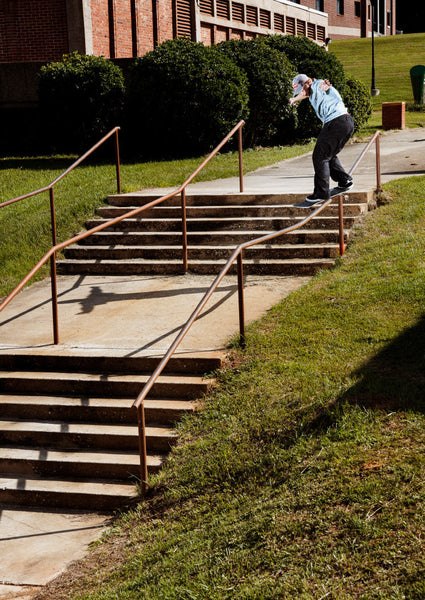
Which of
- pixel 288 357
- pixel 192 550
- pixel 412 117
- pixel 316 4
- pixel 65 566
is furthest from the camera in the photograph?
pixel 316 4

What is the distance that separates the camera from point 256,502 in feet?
17.8

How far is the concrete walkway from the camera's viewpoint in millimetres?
5812

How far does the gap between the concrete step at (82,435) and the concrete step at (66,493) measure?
1.26ft

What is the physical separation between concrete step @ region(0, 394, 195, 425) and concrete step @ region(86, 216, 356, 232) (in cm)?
438

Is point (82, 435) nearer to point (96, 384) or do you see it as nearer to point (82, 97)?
point (96, 384)

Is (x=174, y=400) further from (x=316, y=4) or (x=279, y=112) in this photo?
(x=316, y=4)

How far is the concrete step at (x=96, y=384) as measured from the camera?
7.28 metres

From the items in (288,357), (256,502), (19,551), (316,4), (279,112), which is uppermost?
(316,4)

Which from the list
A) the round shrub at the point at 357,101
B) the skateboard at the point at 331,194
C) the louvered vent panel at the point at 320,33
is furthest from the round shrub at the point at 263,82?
the louvered vent panel at the point at 320,33

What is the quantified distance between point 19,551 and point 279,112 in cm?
1486

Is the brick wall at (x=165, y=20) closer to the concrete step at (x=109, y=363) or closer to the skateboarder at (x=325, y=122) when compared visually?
the skateboarder at (x=325, y=122)

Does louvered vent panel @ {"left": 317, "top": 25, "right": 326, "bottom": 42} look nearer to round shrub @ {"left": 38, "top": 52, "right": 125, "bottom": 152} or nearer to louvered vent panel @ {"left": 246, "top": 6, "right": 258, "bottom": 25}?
louvered vent panel @ {"left": 246, "top": 6, "right": 258, "bottom": 25}

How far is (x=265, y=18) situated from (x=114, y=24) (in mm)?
12108

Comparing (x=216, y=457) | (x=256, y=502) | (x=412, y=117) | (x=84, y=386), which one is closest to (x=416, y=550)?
(x=256, y=502)
